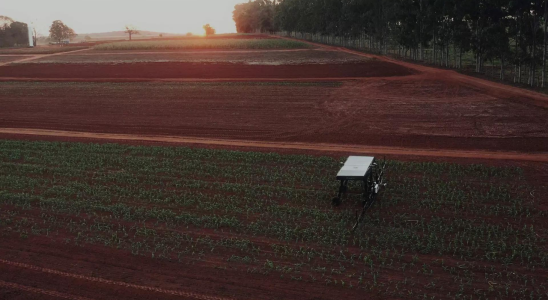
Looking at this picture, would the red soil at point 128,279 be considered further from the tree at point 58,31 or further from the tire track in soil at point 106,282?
the tree at point 58,31

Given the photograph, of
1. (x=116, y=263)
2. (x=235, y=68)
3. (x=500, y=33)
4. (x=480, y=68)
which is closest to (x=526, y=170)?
(x=116, y=263)

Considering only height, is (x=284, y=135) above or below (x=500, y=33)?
below

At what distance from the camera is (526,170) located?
19.4 metres

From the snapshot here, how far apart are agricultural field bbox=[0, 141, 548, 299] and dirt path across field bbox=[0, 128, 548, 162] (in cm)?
231

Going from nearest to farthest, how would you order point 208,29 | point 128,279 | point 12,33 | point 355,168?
point 128,279 → point 355,168 → point 12,33 → point 208,29

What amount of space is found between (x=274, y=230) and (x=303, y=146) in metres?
11.1

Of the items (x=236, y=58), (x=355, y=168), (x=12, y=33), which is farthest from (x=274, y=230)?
(x=12, y=33)

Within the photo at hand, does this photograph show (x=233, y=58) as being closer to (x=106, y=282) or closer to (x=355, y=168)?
(x=355, y=168)

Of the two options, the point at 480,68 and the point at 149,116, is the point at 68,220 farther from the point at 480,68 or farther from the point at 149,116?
the point at 480,68

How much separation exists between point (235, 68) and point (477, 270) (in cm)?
4718

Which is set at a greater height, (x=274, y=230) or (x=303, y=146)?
(x=303, y=146)

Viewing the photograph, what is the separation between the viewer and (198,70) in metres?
56.1

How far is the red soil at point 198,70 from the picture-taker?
1886 inches

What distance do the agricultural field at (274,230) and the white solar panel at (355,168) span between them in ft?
4.61
